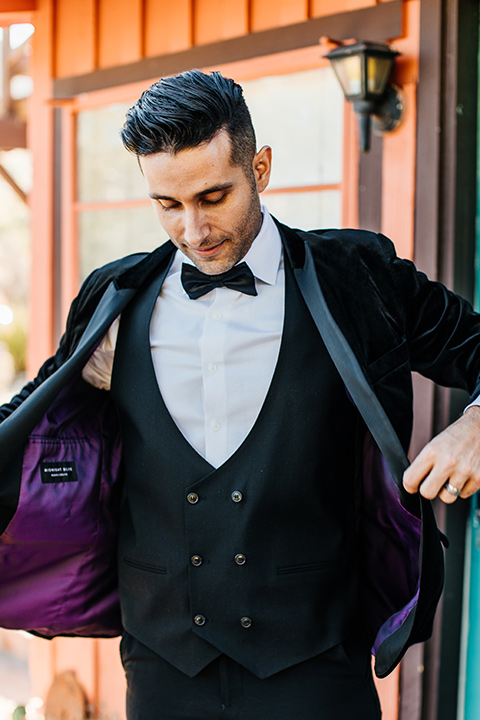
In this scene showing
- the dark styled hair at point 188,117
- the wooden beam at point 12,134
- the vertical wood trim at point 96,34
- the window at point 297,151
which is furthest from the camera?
the wooden beam at point 12,134

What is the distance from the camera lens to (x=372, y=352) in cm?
154

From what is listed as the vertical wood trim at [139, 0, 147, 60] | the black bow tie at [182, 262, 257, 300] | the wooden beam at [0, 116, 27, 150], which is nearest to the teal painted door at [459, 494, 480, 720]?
the black bow tie at [182, 262, 257, 300]

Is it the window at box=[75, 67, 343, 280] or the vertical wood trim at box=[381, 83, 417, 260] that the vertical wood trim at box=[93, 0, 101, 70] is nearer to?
the window at box=[75, 67, 343, 280]

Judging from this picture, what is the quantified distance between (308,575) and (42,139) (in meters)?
2.45

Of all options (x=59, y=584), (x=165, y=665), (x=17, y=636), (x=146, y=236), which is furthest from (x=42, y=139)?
(x=17, y=636)

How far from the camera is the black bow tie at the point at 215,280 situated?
5.37ft

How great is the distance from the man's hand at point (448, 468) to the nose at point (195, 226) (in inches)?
21.3

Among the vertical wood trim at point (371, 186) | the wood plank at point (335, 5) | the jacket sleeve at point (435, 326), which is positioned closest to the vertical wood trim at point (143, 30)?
the wood plank at point (335, 5)

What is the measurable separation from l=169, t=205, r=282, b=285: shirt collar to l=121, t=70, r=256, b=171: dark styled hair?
0.55ft

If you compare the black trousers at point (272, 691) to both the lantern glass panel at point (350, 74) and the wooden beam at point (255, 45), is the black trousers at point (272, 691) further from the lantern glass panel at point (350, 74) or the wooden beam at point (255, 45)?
the wooden beam at point (255, 45)

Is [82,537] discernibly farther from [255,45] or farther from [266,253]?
[255,45]

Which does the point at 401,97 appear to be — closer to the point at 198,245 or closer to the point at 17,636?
the point at 198,245

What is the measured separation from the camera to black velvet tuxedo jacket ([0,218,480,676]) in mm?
1518

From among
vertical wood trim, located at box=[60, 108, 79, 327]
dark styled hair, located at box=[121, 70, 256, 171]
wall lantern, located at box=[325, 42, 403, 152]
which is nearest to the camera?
dark styled hair, located at box=[121, 70, 256, 171]
